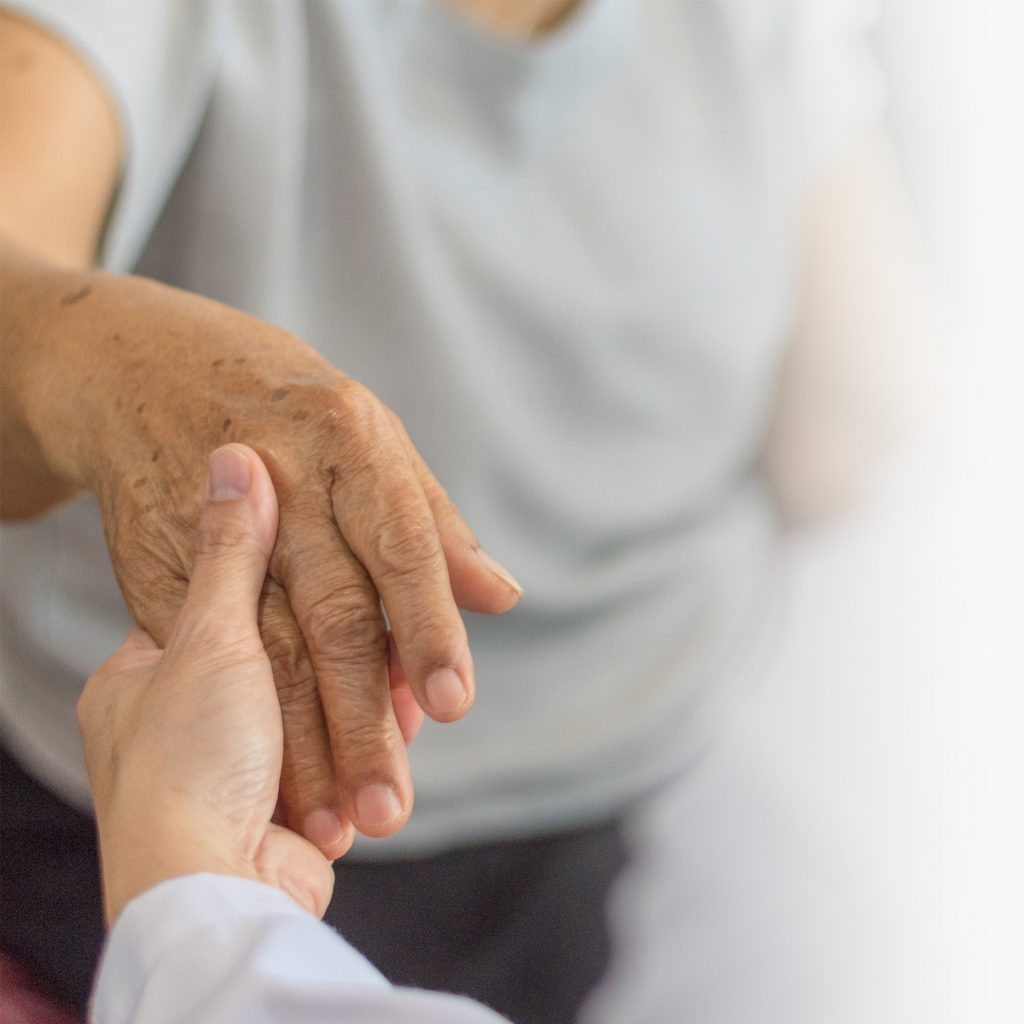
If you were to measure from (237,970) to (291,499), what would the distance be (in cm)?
21

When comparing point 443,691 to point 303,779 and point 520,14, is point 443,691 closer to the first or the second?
point 303,779

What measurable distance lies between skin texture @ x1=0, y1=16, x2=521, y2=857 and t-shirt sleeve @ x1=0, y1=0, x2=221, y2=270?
0.32ft

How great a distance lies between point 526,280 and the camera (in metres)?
0.76

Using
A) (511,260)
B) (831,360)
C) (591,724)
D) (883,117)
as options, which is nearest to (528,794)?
(591,724)

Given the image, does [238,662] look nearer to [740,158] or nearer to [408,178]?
[408,178]

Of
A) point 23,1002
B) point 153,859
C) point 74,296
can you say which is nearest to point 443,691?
point 153,859

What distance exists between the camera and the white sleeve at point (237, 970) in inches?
12.2

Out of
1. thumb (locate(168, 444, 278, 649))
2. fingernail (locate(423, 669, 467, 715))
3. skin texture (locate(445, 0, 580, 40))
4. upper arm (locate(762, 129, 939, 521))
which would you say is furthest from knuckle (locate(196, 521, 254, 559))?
upper arm (locate(762, 129, 939, 521))

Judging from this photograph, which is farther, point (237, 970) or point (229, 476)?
point (229, 476)

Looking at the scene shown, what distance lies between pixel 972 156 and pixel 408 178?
76cm

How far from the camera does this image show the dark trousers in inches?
25.1

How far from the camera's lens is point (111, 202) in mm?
596

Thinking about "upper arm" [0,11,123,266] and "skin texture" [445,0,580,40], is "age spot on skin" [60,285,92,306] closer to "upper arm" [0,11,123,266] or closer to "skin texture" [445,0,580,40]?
"upper arm" [0,11,123,266]

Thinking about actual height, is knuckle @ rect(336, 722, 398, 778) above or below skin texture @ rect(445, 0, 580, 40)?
below
